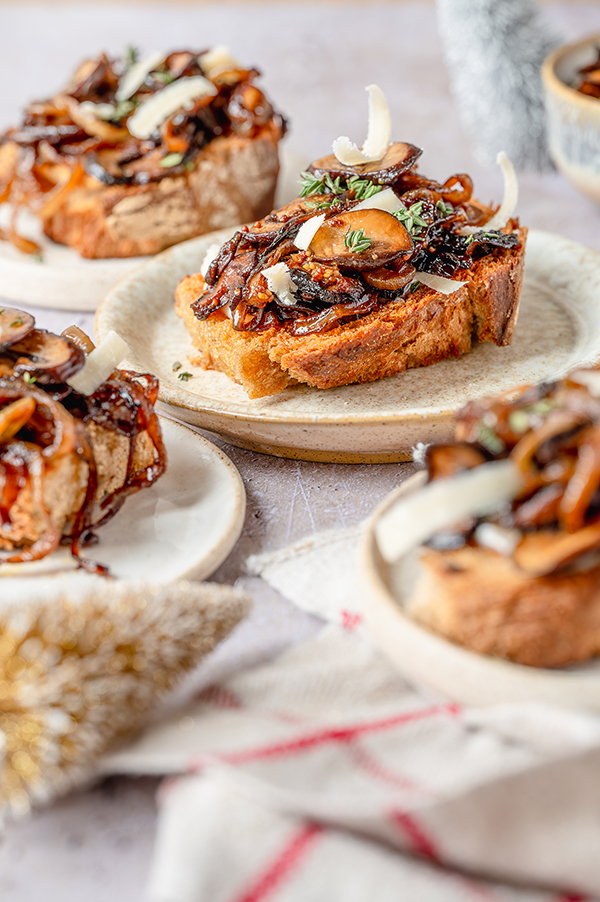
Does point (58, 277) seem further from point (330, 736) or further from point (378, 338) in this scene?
point (330, 736)

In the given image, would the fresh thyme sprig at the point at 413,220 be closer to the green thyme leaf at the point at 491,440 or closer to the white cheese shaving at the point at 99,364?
the white cheese shaving at the point at 99,364

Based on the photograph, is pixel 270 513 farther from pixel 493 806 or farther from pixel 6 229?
pixel 6 229

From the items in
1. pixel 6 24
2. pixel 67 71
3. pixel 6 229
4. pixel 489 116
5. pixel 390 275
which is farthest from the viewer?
pixel 6 24

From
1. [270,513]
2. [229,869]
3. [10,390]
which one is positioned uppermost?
[10,390]

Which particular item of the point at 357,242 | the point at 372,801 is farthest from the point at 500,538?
the point at 357,242

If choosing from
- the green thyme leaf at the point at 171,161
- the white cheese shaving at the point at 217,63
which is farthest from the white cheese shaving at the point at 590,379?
the white cheese shaving at the point at 217,63

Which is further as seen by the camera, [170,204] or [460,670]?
[170,204]

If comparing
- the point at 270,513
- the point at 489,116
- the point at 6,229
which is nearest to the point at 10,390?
the point at 270,513
